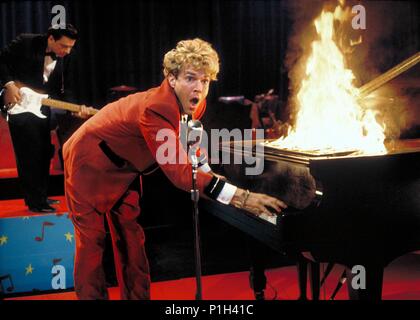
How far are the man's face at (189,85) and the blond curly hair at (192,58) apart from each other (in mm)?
22

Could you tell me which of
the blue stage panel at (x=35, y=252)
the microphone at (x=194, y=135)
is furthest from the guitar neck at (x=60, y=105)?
the microphone at (x=194, y=135)

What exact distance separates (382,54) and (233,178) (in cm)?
733

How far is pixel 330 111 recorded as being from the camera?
9.09 ft

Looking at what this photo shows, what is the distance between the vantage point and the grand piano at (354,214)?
7.43 ft

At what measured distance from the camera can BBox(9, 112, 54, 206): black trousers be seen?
14.0 ft

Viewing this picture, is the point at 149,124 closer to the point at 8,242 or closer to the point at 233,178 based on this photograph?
the point at 233,178

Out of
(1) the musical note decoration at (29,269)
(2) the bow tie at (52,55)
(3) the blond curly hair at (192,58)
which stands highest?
(2) the bow tie at (52,55)

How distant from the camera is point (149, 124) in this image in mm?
2389

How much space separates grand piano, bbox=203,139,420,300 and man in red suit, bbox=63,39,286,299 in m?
0.16

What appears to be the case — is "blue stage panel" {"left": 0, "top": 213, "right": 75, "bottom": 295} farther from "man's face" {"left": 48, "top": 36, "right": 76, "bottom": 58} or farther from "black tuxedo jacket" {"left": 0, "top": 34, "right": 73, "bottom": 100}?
"man's face" {"left": 48, "top": 36, "right": 76, "bottom": 58}

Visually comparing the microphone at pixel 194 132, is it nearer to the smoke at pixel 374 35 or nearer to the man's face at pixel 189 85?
the man's face at pixel 189 85
